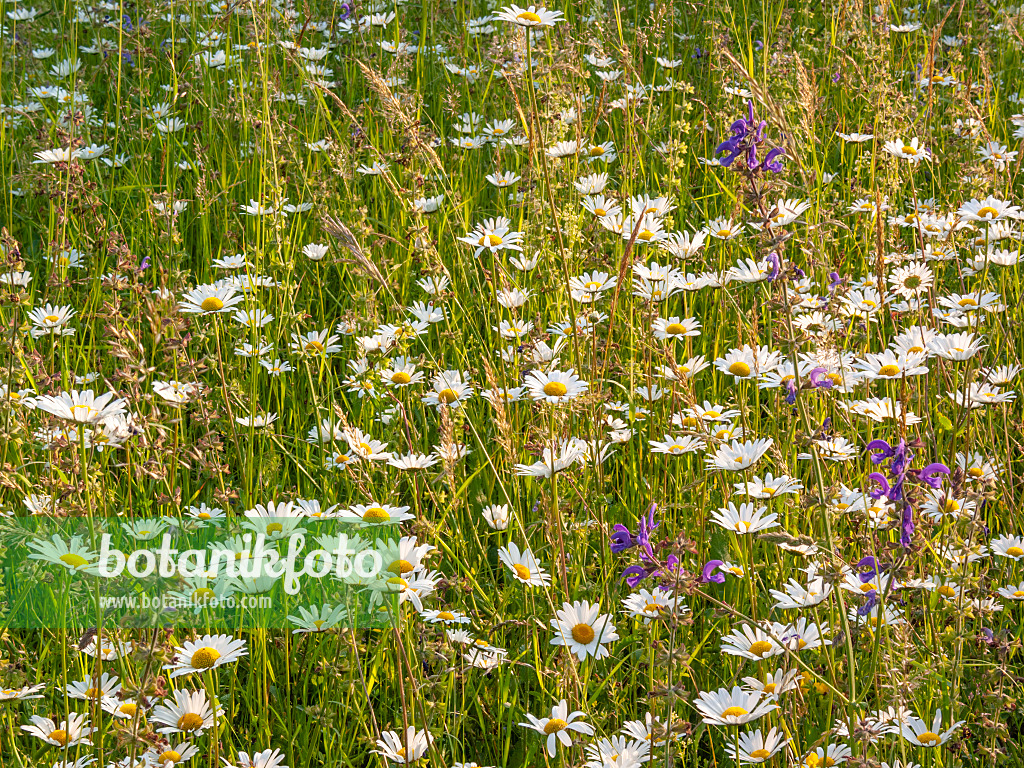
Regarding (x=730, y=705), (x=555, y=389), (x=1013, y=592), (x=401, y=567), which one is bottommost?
(x=1013, y=592)

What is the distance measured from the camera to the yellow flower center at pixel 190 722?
5.11ft

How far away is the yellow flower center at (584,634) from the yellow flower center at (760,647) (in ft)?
0.91

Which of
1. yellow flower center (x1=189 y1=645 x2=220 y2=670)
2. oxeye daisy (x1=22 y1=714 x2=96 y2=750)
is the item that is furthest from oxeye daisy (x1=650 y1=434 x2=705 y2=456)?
oxeye daisy (x1=22 y1=714 x2=96 y2=750)

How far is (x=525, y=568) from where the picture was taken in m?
1.86

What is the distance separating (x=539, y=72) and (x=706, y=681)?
1762mm

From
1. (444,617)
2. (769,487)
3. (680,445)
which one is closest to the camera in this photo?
(444,617)

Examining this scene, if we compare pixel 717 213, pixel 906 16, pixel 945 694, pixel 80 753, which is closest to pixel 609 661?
pixel 945 694

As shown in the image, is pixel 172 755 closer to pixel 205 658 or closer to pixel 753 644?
pixel 205 658

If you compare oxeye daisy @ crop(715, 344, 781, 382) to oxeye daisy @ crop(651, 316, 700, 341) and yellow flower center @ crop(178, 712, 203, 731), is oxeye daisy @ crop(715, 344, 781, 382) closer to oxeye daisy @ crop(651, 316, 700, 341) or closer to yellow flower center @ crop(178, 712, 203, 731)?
oxeye daisy @ crop(651, 316, 700, 341)

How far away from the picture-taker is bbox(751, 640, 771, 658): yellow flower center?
1.59 meters

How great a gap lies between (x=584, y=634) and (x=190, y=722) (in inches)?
27.0

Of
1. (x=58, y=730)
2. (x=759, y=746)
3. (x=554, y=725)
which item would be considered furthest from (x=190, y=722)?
(x=759, y=746)

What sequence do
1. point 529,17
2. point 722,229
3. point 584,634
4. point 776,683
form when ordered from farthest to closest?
1. point 722,229
2. point 529,17
3. point 584,634
4. point 776,683

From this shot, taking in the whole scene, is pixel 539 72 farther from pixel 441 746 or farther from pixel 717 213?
pixel 441 746
